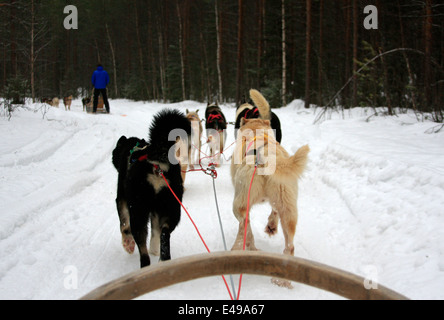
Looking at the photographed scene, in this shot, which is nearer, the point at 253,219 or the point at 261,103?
the point at 253,219

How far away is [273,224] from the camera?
3.76 metres

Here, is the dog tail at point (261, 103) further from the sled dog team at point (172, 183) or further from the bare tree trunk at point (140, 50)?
the bare tree trunk at point (140, 50)

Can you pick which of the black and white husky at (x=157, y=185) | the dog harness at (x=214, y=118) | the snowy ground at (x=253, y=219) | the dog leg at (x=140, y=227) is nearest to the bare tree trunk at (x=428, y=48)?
the snowy ground at (x=253, y=219)

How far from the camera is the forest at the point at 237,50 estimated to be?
36.5 ft

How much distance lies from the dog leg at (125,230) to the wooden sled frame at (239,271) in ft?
6.17

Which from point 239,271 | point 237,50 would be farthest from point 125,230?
point 237,50

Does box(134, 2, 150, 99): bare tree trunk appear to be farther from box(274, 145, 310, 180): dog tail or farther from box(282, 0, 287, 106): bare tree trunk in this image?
box(274, 145, 310, 180): dog tail

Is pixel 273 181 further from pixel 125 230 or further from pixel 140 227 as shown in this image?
pixel 125 230

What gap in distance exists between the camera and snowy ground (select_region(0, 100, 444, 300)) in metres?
2.69

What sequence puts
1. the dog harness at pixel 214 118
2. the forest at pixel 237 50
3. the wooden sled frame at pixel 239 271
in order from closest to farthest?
the wooden sled frame at pixel 239 271
the dog harness at pixel 214 118
the forest at pixel 237 50

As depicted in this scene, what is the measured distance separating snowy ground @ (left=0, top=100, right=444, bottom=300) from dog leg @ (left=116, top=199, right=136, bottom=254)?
0.12 m

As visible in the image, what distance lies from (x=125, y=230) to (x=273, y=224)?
184 centimetres

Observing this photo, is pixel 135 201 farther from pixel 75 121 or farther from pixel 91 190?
pixel 75 121

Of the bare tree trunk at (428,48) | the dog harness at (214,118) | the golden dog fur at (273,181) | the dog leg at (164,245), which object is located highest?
the bare tree trunk at (428,48)
